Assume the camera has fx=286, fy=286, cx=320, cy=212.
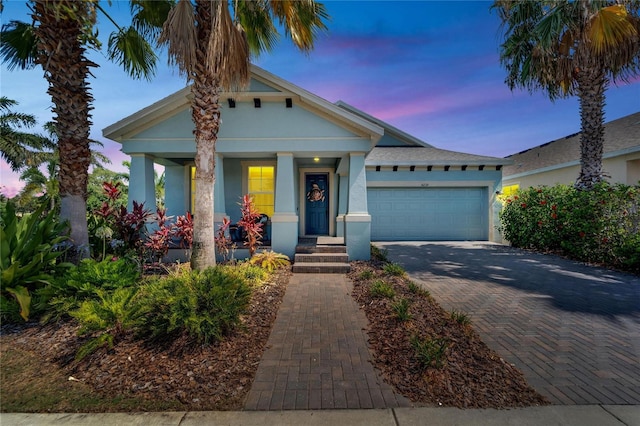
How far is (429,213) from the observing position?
14.2 m

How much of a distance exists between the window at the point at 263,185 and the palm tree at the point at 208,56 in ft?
13.4

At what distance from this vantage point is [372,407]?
2.59m

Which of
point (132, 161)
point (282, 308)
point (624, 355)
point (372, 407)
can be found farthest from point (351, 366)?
point (132, 161)

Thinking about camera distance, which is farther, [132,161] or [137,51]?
[132,161]

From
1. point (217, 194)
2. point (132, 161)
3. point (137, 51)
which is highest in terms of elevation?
point (137, 51)

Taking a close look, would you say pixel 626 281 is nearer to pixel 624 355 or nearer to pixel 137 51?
pixel 624 355

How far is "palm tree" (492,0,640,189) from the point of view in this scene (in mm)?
8352

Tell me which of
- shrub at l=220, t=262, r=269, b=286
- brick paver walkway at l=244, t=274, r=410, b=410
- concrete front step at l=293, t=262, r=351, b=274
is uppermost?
shrub at l=220, t=262, r=269, b=286

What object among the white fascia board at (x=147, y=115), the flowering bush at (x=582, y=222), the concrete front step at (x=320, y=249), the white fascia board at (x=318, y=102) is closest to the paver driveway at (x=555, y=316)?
the flowering bush at (x=582, y=222)

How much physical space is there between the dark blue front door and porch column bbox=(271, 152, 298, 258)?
302 centimetres

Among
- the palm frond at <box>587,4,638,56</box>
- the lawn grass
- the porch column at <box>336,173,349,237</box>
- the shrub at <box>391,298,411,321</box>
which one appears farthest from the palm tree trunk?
the lawn grass

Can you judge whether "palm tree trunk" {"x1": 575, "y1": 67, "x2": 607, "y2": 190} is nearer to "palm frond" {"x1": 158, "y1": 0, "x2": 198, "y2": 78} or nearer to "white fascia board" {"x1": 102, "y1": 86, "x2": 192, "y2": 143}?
"palm frond" {"x1": 158, "y1": 0, "x2": 198, "y2": 78}

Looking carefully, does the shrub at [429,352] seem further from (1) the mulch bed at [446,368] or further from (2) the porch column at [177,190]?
(2) the porch column at [177,190]

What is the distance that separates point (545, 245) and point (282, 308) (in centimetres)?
1127
